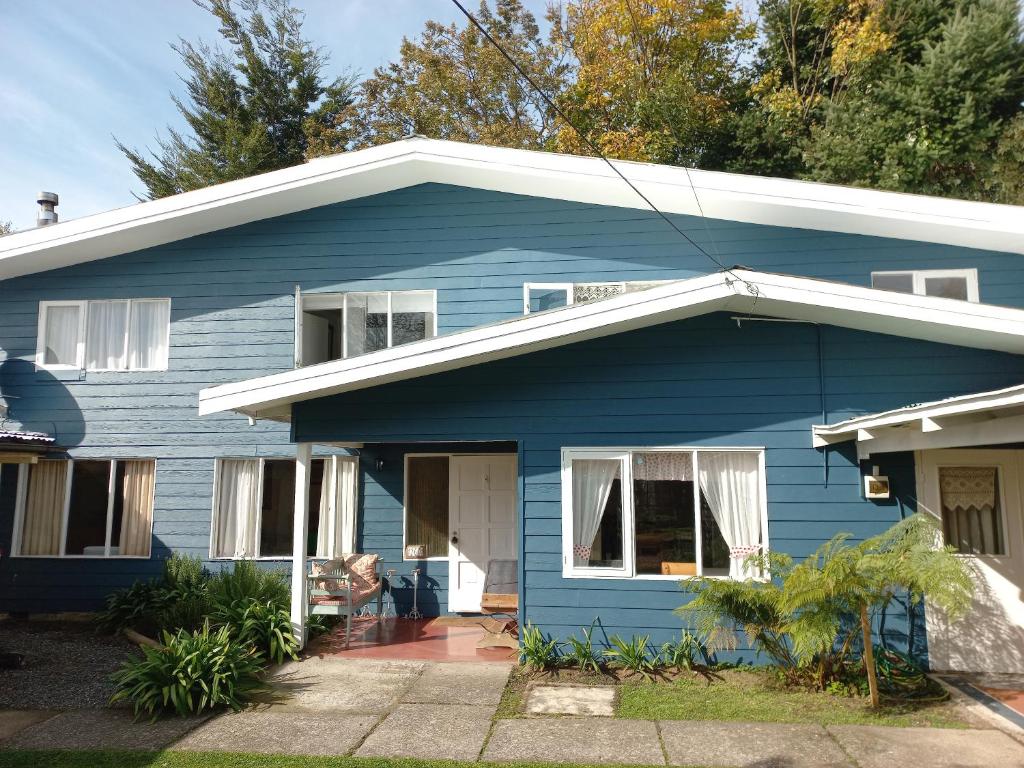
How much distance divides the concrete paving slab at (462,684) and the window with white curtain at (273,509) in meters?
3.26

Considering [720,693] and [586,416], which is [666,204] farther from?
[720,693]

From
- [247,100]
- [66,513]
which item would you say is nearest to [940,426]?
[66,513]

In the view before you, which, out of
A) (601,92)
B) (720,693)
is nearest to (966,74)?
(601,92)

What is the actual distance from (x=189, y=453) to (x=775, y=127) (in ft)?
50.5

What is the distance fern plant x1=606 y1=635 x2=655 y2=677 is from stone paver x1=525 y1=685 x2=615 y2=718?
429 mm

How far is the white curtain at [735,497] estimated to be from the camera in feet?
24.6

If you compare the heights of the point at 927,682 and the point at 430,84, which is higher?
the point at 430,84

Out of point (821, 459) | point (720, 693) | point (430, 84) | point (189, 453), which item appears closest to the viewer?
point (720, 693)

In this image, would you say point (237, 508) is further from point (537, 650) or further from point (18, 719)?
point (537, 650)

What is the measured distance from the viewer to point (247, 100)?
23.7 m

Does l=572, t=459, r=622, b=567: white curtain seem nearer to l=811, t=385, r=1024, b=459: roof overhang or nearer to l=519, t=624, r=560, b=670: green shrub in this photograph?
l=519, t=624, r=560, b=670: green shrub

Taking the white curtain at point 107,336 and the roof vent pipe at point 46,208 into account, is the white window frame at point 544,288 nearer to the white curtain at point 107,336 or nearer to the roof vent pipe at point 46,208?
the white curtain at point 107,336

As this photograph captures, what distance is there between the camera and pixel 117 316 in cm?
1091

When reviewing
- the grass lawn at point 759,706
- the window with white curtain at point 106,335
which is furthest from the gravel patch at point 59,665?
the grass lawn at point 759,706
